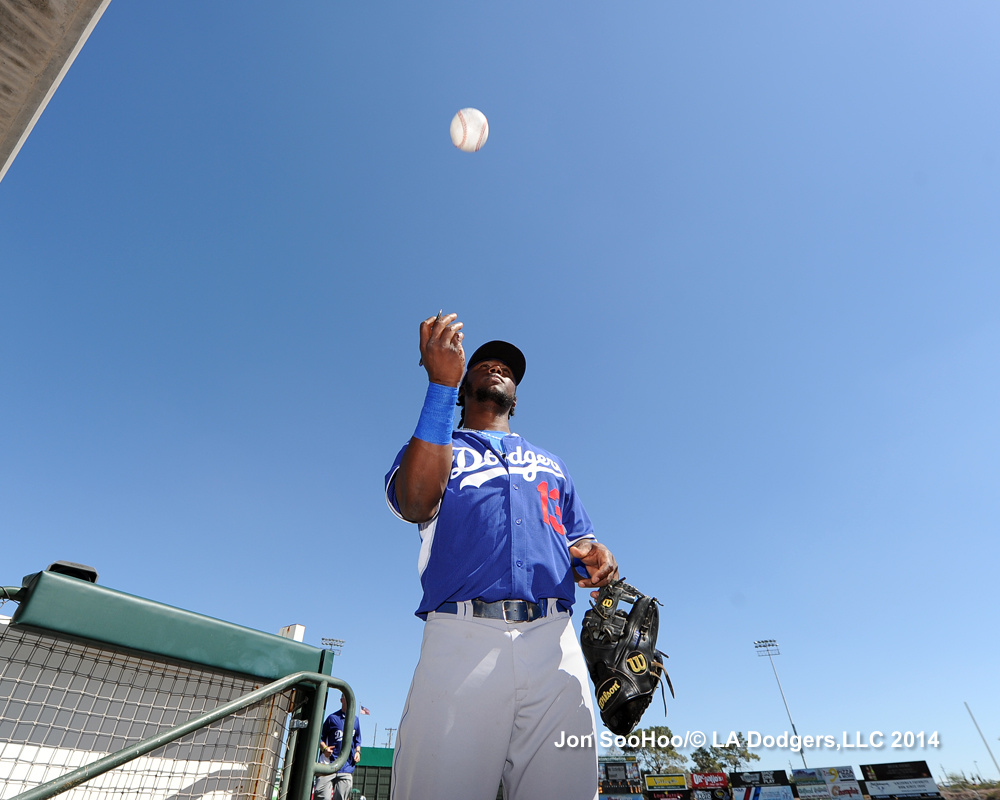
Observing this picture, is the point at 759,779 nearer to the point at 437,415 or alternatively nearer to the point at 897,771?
the point at 897,771

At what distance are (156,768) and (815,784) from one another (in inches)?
2069

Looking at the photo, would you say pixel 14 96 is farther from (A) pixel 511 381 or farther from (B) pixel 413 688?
(B) pixel 413 688

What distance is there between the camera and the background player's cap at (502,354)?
3.21 m

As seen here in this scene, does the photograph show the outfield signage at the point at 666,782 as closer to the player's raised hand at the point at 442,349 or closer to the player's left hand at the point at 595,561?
the player's left hand at the point at 595,561

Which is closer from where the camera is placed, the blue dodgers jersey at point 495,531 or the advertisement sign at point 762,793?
the blue dodgers jersey at point 495,531

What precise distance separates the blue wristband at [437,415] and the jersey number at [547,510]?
58 centimetres

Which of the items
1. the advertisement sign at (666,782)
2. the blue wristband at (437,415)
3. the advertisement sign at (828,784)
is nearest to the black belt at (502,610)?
the blue wristband at (437,415)

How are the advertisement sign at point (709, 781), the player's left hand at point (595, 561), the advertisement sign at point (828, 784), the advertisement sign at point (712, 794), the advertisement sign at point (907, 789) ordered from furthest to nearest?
the advertisement sign at point (709, 781) → the advertisement sign at point (828, 784) → the advertisement sign at point (712, 794) → the advertisement sign at point (907, 789) → the player's left hand at point (595, 561)

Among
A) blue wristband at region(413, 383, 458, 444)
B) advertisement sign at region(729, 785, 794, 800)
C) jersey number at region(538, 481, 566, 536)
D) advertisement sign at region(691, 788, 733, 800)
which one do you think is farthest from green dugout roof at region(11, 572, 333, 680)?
advertisement sign at region(729, 785, 794, 800)

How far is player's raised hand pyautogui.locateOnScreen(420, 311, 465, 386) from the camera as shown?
214 cm

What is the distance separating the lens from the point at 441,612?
2008 millimetres

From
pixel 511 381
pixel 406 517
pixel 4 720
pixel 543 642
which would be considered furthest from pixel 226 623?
pixel 511 381

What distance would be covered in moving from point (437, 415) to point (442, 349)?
299mm

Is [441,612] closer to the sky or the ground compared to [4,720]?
closer to the sky
